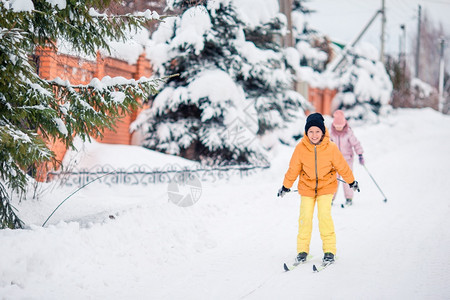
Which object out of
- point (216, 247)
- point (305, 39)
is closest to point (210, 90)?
point (216, 247)

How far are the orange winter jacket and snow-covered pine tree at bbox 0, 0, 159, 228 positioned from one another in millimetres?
1867

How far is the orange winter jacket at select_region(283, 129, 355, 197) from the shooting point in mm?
4594

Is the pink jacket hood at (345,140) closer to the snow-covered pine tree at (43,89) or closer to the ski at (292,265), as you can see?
the ski at (292,265)

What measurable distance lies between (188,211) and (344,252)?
2435 millimetres

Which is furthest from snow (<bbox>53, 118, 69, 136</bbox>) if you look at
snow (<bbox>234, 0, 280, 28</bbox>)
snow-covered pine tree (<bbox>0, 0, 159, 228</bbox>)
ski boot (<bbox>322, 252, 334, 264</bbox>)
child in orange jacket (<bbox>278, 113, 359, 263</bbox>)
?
snow (<bbox>234, 0, 280, 28</bbox>)

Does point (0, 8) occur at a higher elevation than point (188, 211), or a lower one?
higher

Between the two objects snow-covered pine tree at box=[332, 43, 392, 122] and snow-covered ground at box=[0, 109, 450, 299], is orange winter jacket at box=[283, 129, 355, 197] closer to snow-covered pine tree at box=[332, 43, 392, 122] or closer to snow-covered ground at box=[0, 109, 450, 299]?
snow-covered ground at box=[0, 109, 450, 299]

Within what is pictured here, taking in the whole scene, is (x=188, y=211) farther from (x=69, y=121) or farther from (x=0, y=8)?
(x=0, y=8)

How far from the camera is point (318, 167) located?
15.1ft

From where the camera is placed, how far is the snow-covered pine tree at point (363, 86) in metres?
24.0

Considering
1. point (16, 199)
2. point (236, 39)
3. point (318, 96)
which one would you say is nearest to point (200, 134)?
point (236, 39)

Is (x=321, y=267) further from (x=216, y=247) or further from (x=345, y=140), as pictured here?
(x=345, y=140)

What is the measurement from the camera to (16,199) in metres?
6.09

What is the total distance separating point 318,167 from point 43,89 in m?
2.99
